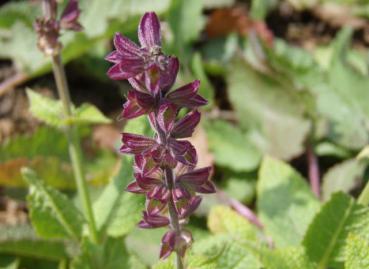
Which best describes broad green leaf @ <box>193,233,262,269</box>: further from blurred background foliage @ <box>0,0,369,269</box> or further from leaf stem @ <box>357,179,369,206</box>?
leaf stem @ <box>357,179,369,206</box>

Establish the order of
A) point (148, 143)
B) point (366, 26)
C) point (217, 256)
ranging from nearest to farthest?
1. point (148, 143)
2. point (217, 256)
3. point (366, 26)

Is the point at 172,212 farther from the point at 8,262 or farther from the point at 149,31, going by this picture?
the point at 8,262

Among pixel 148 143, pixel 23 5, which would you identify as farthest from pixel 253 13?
pixel 148 143

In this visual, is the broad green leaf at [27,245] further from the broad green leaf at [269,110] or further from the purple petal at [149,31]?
the purple petal at [149,31]

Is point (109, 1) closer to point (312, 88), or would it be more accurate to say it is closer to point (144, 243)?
point (312, 88)

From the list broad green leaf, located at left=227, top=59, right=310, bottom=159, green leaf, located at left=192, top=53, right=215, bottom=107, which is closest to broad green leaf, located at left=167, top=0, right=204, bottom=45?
green leaf, located at left=192, top=53, right=215, bottom=107

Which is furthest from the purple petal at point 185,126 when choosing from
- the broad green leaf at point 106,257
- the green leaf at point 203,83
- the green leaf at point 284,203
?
the green leaf at point 203,83
